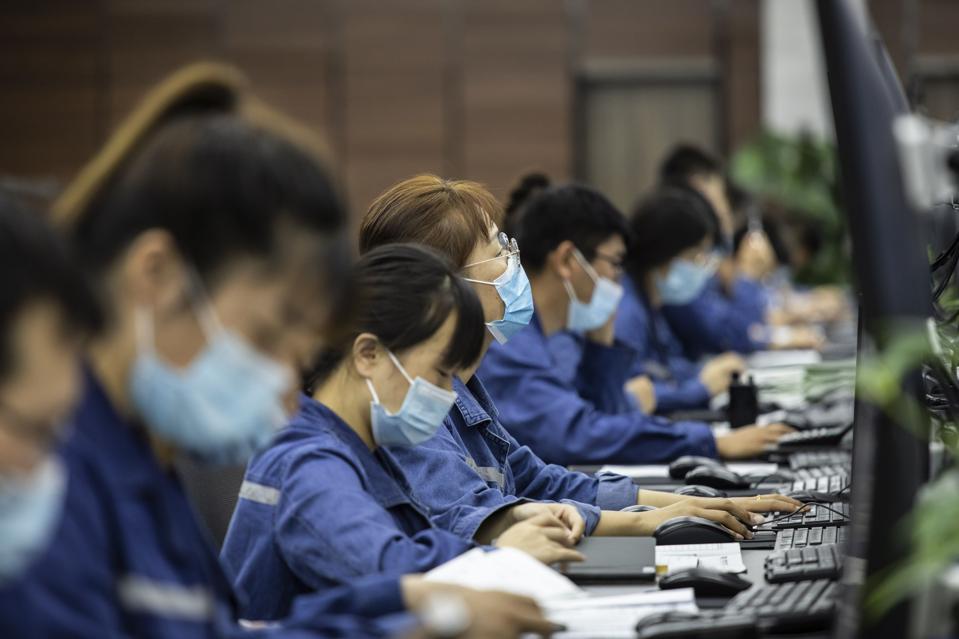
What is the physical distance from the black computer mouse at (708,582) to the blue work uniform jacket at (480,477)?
1.06 feet

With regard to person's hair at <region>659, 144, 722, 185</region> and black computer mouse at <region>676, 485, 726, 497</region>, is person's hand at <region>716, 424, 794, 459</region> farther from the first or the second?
person's hair at <region>659, 144, 722, 185</region>

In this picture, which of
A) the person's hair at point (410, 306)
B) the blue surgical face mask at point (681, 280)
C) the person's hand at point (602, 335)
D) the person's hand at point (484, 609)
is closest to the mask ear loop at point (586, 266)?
the person's hand at point (602, 335)

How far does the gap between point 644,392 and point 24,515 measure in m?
3.15

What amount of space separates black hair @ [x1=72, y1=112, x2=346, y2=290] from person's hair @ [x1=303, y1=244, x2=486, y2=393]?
0.61m

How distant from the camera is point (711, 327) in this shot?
5.64 metres

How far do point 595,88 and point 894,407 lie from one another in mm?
8557

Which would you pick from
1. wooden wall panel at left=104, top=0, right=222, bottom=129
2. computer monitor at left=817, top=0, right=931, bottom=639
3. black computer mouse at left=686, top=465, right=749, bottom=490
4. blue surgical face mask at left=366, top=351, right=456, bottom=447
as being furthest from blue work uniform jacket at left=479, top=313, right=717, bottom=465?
wooden wall panel at left=104, top=0, right=222, bottom=129

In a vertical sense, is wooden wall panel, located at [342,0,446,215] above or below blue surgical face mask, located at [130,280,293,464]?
above

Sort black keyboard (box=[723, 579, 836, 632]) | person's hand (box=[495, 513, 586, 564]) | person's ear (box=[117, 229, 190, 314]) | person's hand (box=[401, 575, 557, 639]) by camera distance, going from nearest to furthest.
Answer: person's ear (box=[117, 229, 190, 314]) < person's hand (box=[401, 575, 557, 639]) < black keyboard (box=[723, 579, 836, 632]) < person's hand (box=[495, 513, 586, 564])

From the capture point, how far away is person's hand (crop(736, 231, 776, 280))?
802cm

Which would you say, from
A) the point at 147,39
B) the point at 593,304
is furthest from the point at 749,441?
the point at 147,39

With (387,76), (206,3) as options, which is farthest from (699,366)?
(206,3)

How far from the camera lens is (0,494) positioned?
95 centimetres

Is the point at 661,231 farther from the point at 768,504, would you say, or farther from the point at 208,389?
the point at 208,389
